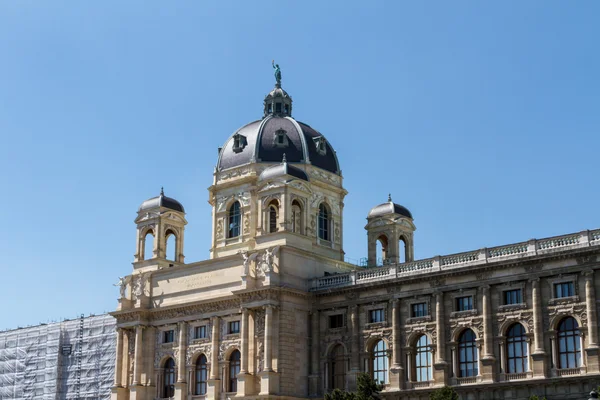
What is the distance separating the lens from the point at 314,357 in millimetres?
75312

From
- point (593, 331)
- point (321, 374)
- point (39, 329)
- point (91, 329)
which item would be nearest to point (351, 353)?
point (321, 374)

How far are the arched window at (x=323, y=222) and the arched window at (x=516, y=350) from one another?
25505 mm

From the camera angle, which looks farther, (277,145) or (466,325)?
(277,145)

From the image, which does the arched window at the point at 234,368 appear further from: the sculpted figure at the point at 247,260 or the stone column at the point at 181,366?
the sculpted figure at the point at 247,260

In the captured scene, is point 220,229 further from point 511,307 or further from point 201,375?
point 511,307

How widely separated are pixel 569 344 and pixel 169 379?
114ft

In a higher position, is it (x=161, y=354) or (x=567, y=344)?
(x=161, y=354)

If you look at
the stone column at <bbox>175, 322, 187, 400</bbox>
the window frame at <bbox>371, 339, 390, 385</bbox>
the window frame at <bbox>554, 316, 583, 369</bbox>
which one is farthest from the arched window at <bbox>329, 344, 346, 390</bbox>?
the window frame at <bbox>554, 316, 583, 369</bbox>

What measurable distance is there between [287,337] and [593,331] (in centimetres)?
2356

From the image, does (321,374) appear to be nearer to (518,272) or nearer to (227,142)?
(518,272)

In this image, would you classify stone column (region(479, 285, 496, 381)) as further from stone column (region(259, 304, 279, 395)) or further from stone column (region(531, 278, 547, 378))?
stone column (region(259, 304, 279, 395))

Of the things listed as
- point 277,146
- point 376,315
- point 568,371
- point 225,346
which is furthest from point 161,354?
point 568,371

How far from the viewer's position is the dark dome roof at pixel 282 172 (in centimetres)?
7962

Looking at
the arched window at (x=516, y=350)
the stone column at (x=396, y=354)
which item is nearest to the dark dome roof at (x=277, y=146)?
the stone column at (x=396, y=354)
